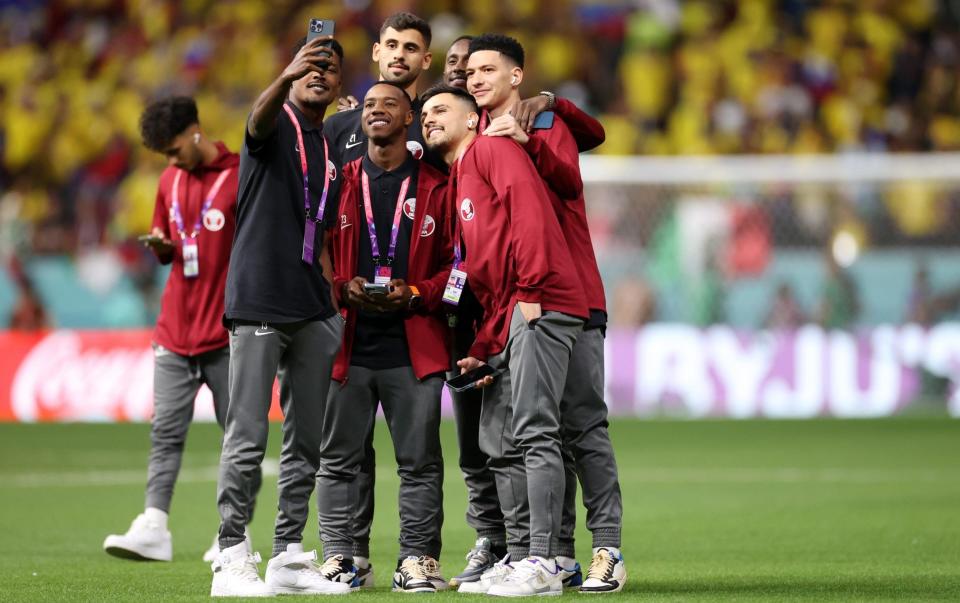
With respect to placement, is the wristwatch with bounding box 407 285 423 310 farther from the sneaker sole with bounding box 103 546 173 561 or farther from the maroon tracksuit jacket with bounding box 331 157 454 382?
the sneaker sole with bounding box 103 546 173 561

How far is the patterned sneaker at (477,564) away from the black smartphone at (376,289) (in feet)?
4.28

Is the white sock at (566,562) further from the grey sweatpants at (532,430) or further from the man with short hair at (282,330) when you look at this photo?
the man with short hair at (282,330)

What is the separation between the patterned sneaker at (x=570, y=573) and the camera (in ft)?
22.4

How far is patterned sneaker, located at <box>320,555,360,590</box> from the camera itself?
6713mm

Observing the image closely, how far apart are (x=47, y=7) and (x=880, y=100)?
44.3 ft

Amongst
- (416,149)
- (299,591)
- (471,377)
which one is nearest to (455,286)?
(471,377)

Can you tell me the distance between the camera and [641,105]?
21453 millimetres

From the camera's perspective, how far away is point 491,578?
649cm

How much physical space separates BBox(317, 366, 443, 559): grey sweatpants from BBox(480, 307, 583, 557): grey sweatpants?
357mm

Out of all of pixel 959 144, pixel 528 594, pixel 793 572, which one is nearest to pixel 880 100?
pixel 959 144

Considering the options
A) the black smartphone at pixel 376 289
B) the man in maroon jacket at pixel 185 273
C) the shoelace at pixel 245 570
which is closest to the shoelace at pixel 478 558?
the shoelace at pixel 245 570

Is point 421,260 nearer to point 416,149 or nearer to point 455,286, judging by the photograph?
point 455,286

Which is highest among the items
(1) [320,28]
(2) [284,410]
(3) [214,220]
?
(1) [320,28]

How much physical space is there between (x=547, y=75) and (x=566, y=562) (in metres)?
15.8
